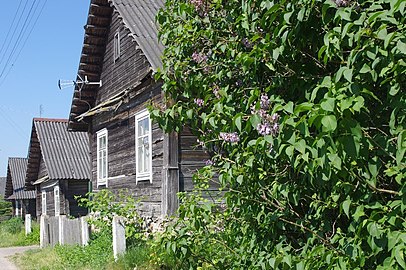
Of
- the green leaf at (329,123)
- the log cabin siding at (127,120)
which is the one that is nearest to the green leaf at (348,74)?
the green leaf at (329,123)

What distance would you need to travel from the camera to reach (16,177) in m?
42.9

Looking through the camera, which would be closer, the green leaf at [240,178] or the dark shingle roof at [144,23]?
the green leaf at [240,178]

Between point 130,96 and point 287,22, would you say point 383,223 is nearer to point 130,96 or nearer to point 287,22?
point 287,22

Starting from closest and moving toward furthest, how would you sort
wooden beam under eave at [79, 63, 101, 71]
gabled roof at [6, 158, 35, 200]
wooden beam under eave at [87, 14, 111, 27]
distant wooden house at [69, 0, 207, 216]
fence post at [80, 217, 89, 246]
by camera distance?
1. distant wooden house at [69, 0, 207, 216]
2. fence post at [80, 217, 89, 246]
3. wooden beam under eave at [87, 14, 111, 27]
4. wooden beam under eave at [79, 63, 101, 71]
5. gabled roof at [6, 158, 35, 200]

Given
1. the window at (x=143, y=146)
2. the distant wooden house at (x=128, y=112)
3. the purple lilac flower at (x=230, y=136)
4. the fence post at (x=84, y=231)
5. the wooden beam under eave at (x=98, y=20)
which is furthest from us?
the wooden beam under eave at (x=98, y=20)

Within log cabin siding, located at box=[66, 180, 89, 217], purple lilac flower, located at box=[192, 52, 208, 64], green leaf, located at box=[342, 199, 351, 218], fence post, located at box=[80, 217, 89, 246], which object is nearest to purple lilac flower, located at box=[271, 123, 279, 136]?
green leaf, located at box=[342, 199, 351, 218]

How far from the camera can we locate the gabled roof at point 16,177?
41.2 m

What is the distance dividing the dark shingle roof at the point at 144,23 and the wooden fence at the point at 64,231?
4072 millimetres

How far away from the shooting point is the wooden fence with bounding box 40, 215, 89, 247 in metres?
12.0

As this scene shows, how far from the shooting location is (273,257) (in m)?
3.23

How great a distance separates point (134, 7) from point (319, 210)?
10928mm

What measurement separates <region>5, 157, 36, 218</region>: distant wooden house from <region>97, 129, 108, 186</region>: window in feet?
79.4

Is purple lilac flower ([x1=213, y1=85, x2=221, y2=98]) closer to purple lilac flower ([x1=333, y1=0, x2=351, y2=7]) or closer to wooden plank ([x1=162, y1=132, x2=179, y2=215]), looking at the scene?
purple lilac flower ([x1=333, y1=0, x2=351, y2=7])

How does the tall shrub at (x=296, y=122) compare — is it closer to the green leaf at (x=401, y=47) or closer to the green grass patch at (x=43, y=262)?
the green leaf at (x=401, y=47)
